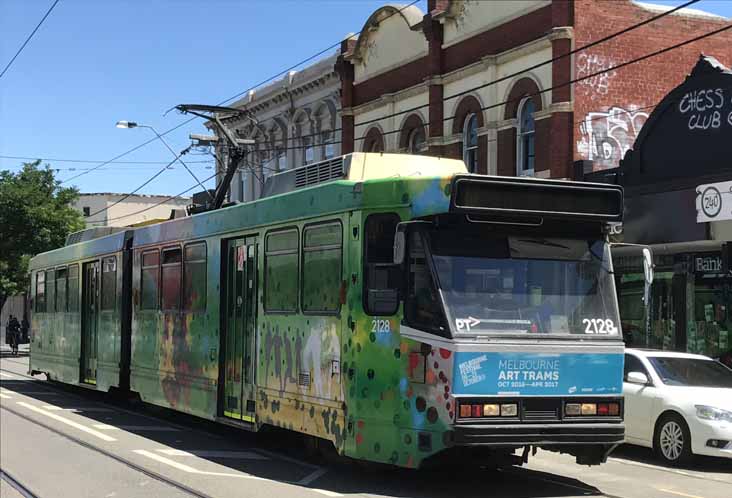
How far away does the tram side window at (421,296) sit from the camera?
910cm

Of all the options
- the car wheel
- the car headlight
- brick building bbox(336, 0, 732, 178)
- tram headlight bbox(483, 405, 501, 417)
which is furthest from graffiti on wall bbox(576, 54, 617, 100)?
tram headlight bbox(483, 405, 501, 417)

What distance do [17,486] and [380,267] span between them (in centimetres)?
433

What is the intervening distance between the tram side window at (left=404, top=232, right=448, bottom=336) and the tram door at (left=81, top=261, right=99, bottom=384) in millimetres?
11586

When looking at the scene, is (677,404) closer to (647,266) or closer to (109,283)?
(647,266)

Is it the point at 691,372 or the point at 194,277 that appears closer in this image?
the point at 691,372

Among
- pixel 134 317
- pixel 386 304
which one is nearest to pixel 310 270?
pixel 386 304

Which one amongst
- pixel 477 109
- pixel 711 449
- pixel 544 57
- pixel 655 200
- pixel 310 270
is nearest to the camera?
pixel 310 270

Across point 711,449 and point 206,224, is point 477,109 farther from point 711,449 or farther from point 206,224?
point 711,449

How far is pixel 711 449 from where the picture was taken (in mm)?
11844

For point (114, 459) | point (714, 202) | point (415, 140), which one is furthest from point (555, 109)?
point (114, 459)

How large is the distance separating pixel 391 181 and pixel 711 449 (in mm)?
5334

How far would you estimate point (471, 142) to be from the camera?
2895cm

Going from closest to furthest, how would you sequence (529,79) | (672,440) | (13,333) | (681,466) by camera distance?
(681,466) → (672,440) → (529,79) → (13,333)

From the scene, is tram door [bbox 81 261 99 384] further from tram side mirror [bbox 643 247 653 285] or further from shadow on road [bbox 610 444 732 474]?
tram side mirror [bbox 643 247 653 285]
